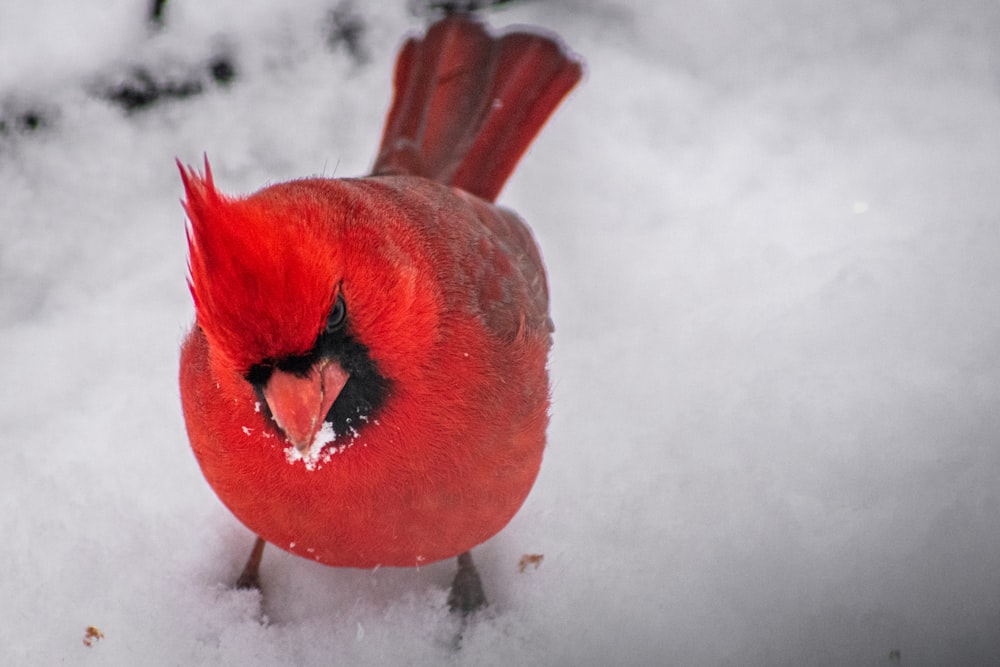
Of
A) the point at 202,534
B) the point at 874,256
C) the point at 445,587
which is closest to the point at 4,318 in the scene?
the point at 202,534

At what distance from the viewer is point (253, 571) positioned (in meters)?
1.76

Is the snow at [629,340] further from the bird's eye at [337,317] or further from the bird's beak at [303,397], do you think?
the bird's eye at [337,317]

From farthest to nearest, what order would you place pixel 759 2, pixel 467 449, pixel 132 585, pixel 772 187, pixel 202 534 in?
1. pixel 759 2
2. pixel 772 187
3. pixel 202 534
4. pixel 132 585
5. pixel 467 449

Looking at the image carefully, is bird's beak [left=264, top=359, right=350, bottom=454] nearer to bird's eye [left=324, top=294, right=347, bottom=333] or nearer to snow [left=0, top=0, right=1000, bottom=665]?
bird's eye [left=324, top=294, right=347, bottom=333]

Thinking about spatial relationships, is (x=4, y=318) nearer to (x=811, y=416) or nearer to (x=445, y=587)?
(x=445, y=587)

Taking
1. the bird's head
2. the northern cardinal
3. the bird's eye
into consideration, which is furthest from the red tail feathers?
the bird's eye

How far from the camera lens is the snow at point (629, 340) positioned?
5.09ft

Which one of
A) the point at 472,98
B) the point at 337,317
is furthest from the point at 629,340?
the point at 337,317

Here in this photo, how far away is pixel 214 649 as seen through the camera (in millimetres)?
1564

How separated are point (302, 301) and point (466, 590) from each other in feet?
2.93

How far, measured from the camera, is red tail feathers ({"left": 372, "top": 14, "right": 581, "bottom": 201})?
2107mm

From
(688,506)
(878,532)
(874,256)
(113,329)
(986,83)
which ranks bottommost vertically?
(113,329)

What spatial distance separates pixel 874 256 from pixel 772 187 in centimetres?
39

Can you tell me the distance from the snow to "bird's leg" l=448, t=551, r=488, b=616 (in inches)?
1.6
